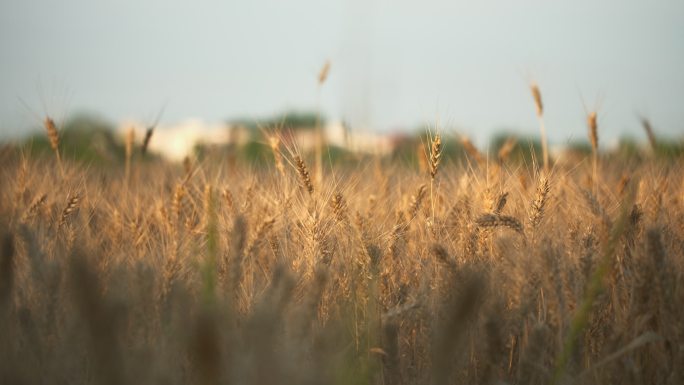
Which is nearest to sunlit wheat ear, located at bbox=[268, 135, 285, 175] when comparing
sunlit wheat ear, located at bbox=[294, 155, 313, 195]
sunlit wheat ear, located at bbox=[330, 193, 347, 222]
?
sunlit wheat ear, located at bbox=[294, 155, 313, 195]

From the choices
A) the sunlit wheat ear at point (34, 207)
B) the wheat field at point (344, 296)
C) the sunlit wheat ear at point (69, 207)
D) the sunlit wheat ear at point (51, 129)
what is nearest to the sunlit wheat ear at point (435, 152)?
the wheat field at point (344, 296)

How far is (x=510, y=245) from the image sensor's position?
1.55 meters

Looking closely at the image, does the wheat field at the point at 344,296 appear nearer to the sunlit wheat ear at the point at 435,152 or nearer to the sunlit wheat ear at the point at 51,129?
the sunlit wheat ear at the point at 435,152

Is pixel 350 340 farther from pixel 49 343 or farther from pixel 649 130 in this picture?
pixel 649 130

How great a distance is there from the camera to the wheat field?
36.8 inches

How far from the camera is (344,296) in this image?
1729mm

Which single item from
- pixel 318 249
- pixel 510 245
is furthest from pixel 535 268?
pixel 318 249

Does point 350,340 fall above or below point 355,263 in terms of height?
below

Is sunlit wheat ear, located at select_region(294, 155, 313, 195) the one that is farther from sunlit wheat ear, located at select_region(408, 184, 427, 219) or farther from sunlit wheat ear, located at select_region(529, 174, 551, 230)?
sunlit wheat ear, located at select_region(529, 174, 551, 230)

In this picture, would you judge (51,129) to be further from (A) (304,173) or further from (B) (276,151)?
(A) (304,173)

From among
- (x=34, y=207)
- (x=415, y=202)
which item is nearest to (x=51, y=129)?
(x=34, y=207)

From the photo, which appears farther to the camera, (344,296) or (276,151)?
(276,151)

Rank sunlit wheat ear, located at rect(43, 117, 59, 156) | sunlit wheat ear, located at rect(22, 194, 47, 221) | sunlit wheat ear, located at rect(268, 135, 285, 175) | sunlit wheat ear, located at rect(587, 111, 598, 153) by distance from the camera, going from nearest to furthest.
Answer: sunlit wheat ear, located at rect(22, 194, 47, 221)
sunlit wheat ear, located at rect(268, 135, 285, 175)
sunlit wheat ear, located at rect(43, 117, 59, 156)
sunlit wheat ear, located at rect(587, 111, 598, 153)

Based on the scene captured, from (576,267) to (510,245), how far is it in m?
0.21
